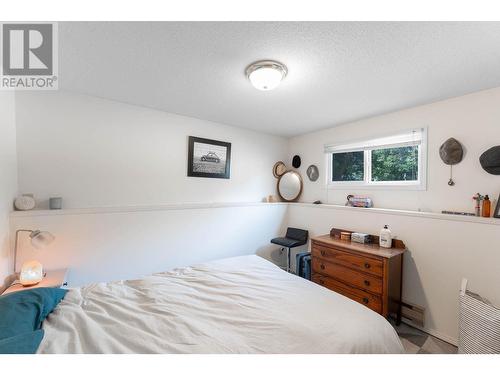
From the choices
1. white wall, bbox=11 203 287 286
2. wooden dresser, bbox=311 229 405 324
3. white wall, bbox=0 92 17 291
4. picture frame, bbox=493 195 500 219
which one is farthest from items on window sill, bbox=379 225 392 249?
white wall, bbox=0 92 17 291

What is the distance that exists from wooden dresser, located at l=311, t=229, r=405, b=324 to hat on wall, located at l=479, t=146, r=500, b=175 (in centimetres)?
95

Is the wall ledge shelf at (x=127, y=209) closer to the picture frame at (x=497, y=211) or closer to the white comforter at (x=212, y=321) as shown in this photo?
the white comforter at (x=212, y=321)

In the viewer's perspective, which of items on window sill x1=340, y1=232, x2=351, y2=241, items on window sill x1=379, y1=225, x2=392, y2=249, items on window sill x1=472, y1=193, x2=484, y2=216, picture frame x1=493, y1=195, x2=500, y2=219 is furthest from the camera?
items on window sill x1=340, y1=232, x2=351, y2=241

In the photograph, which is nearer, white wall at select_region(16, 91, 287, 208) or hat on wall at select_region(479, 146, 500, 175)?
hat on wall at select_region(479, 146, 500, 175)

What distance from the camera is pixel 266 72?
1.45 metres

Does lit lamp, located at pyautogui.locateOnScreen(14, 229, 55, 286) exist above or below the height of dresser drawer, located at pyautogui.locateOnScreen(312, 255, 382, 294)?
above

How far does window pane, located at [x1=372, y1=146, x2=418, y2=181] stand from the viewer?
7.47 feet

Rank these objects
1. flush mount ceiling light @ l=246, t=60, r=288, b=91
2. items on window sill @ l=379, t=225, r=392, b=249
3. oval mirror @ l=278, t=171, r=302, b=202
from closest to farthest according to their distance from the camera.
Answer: flush mount ceiling light @ l=246, t=60, r=288, b=91 < items on window sill @ l=379, t=225, r=392, b=249 < oval mirror @ l=278, t=171, r=302, b=202

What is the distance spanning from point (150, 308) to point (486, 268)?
2533 mm

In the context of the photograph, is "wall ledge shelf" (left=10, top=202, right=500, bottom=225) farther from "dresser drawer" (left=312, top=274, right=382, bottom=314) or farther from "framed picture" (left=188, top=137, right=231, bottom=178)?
"dresser drawer" (left=312, top=274, right=382, bottom=314)

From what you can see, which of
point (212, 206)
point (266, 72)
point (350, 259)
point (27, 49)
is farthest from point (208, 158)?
point (350, 259)

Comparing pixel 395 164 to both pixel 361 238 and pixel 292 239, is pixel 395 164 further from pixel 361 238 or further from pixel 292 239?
pixel 292 239

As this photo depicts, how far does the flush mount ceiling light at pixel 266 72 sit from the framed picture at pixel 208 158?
4.49 feet
